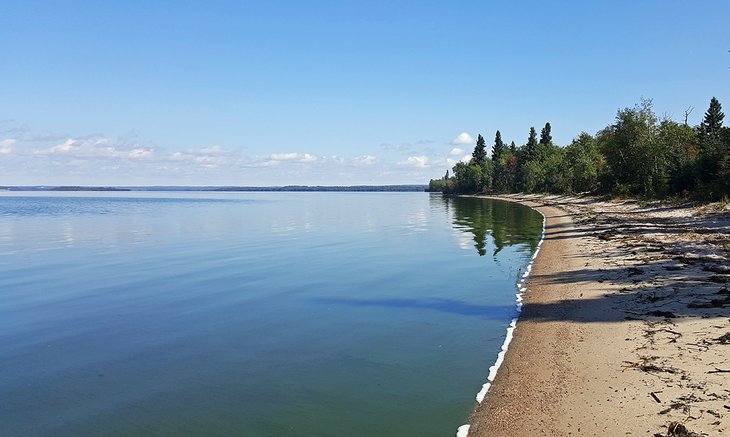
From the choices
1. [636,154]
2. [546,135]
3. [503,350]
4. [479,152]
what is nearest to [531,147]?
[546,135]

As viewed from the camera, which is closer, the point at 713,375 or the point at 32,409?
the point at 713,375

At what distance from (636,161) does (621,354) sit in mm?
67055

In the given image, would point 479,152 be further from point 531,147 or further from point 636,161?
point 636,161

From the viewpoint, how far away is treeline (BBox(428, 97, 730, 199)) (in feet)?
157

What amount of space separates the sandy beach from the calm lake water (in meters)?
0.91

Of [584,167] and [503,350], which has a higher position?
[584,167]

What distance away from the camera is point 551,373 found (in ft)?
33.6

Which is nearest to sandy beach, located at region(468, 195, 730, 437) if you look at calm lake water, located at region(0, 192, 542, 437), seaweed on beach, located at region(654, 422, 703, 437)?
seaweed on beach, located at region(654, 422, 703, 437)

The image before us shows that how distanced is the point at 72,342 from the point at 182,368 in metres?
4.35

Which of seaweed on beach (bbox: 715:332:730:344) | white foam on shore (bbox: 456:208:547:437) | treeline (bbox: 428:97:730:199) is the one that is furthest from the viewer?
treeline (bbox: 428:97:730:199)

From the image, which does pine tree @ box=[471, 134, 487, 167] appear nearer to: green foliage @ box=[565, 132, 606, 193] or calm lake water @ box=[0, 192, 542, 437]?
green foliage @ box=[565, 132, 606, 193]

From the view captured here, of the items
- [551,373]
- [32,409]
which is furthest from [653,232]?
[32,409]

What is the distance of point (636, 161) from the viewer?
2712 inches

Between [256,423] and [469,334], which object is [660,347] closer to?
[469,334]
